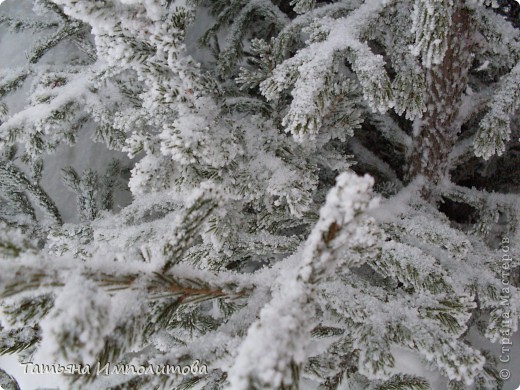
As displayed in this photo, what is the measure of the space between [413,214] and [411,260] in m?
0.52

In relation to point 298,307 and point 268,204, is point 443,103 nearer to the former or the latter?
point 268,204

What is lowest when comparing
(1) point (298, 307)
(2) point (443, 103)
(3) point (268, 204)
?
(3) point (268, 204)

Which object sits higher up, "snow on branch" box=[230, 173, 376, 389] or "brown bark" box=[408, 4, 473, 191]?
"brown bark" box=[408, 4, 473, 191]

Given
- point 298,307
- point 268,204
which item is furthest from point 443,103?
point 298,307

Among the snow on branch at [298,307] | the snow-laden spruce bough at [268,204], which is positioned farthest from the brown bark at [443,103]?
the snow on branch at [298,307]

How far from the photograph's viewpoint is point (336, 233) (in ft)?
2.61

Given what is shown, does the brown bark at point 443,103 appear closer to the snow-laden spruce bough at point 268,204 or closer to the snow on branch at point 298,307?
the snow-laden spruce bough at point 268,204

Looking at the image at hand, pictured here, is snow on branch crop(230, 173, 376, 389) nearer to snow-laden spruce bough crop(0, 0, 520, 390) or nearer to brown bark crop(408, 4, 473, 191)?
snow-laden spruce bough crop(0, 0, 520, 390)

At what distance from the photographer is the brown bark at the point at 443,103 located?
188cm

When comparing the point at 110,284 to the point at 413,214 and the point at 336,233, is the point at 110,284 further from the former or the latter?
the point at 413,214

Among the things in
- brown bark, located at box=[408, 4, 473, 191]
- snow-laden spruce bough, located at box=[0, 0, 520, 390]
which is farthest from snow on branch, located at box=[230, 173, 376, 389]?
brown bark, located at box=[408, 4, 473, 191]

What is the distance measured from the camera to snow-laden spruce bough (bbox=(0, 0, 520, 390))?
84 centimetres

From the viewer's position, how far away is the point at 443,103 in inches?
83.3

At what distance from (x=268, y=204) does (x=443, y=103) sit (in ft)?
3.45
